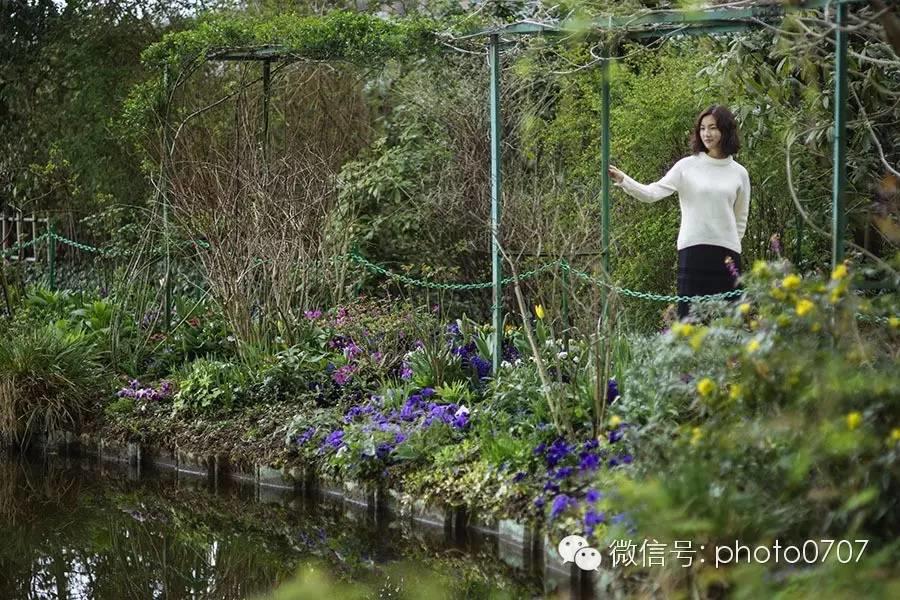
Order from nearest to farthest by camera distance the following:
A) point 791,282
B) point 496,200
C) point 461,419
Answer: point 791,282, point 461,419, point 496,200

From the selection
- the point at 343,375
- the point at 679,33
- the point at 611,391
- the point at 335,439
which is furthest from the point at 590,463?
the point at 679,33

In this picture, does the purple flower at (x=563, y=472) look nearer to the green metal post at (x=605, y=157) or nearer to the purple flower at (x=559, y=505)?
the purple flower at (x=559, y=505)

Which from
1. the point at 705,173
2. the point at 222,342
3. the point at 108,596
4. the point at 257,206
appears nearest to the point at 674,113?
the point at 705,173

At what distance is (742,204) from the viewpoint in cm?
761

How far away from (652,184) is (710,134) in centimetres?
44

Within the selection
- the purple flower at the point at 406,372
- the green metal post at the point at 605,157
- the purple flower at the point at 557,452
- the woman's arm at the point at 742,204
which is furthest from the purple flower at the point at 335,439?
the woman's arm at the point at 742,204

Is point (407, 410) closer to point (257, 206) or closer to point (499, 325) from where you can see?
point (499, 325)

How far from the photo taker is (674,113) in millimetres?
9648

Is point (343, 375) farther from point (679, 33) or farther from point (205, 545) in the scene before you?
point (679, 33)

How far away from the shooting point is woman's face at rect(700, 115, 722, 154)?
7.50m

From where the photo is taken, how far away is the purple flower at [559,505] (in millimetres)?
5883

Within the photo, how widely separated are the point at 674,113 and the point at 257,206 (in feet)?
10.3

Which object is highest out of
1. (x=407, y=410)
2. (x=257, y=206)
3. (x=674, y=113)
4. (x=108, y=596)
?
(x=674, y=113)

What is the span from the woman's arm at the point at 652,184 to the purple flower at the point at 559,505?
238 cm
